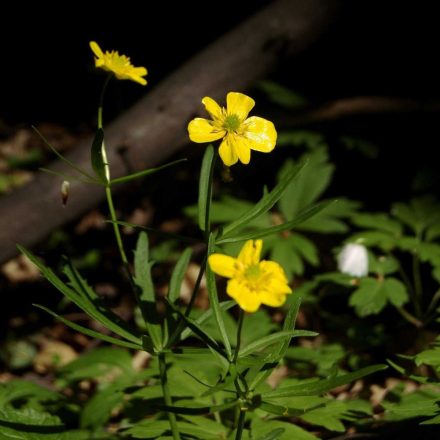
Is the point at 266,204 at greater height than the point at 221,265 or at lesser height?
greater

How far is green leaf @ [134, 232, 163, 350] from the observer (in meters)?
1.44

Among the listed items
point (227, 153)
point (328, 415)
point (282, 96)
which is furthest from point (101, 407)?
point (282, 96)

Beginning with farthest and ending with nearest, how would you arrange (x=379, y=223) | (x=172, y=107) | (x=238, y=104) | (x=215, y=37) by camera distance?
1. (x=215, y=37)
2. (x=172, y=107)
3. (x=379, y=223)
4. (x=238, y=104)

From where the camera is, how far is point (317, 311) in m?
2.59

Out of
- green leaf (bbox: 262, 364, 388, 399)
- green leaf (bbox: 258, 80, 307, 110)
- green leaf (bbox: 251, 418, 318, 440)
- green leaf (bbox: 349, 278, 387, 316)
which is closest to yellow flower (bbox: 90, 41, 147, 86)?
green leaf (bbox: 262, 364, 388, 399)

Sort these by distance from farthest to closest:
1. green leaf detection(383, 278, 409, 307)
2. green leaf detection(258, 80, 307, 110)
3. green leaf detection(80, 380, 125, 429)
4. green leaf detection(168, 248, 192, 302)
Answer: green leaf detection(258, 80, 307, 110) → green leaf detection(383, 278, 409, 307) → green leaf detection(80, 380, 125, 429) → green leaf detection(168, 248, 192, 302)

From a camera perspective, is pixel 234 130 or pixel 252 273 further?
pixel 234 130

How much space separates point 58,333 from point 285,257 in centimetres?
122

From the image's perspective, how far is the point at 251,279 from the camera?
114cm

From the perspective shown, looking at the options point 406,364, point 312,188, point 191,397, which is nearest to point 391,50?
point 312,188

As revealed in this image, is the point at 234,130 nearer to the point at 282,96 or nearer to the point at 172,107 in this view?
the point at 172,107

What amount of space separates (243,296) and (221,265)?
72 millimetres

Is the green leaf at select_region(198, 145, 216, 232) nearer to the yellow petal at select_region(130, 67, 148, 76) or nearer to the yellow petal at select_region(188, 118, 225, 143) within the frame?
the yellow petal at select_region(188, 118, 225, 143)

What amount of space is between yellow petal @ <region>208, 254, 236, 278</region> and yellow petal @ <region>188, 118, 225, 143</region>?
0.26 m
